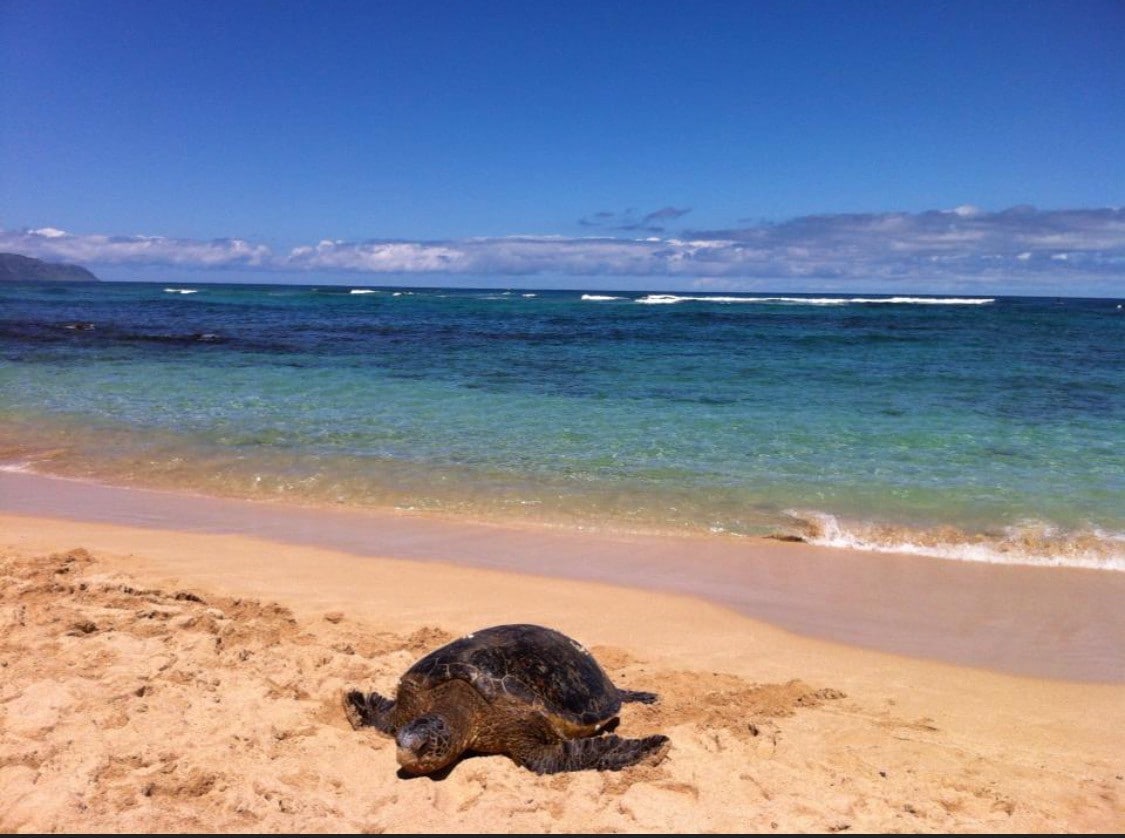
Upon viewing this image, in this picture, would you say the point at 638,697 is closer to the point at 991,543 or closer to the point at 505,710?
the point at 505,710

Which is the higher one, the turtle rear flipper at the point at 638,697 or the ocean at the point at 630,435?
the ocean at the point at 630,435

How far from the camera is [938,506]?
27.9ft

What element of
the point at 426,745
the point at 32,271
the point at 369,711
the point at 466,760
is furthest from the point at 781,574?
the point at 32,271

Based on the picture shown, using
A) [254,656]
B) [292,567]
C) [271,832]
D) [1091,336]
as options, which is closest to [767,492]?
[292,567]

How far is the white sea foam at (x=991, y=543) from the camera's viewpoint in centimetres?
718

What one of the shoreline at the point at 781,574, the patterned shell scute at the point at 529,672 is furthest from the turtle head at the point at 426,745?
the shoreline at the point at 781,574

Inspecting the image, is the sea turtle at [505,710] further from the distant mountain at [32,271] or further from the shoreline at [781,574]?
the distant mountain at [32,271]

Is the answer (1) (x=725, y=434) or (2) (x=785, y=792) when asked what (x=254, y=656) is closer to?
(2) (x=785, y=792)

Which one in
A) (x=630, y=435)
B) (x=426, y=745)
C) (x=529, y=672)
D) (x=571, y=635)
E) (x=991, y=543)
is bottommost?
(x=571, y=635)

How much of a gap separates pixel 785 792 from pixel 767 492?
5694 mm

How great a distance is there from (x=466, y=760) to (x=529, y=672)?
1.67 feet

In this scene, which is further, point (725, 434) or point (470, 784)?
point (725, 434)

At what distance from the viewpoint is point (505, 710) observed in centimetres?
377

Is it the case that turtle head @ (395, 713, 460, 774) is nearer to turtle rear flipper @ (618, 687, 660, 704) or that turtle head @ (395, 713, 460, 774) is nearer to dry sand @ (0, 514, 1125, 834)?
dry sand @ (0, 514, 1125, 834)
